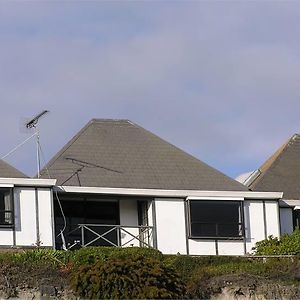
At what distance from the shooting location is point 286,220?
162 feet

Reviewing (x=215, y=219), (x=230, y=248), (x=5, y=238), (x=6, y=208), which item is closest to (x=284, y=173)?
(x=215, y=219)

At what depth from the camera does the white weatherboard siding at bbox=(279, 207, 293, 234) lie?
49.2 meters

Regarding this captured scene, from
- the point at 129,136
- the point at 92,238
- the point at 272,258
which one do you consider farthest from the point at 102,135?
the point at 272,258

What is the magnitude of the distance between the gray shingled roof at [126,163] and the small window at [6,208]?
2.23 m

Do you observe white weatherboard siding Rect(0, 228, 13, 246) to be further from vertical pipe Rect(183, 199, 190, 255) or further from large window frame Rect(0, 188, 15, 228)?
vertical pipe Rect(183, 199, 190, 255)

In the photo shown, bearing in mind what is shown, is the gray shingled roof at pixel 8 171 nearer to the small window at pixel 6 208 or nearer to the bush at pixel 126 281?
the small window at pixel 6 208

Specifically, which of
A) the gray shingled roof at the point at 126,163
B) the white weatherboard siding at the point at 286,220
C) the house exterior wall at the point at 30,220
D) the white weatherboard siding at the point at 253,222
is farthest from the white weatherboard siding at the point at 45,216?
the white weatherboard siding at the point at 286,220

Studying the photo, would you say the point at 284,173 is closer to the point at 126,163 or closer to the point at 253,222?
the point at 253,222

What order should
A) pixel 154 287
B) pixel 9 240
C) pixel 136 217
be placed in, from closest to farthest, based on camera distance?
1. pixel 154 287
2. pixel 9 240
3. pixel 136 217

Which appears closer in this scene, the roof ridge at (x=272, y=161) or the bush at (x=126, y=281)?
the bush at (x=126, y=281)

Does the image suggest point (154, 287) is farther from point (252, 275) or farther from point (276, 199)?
point (276, 199)

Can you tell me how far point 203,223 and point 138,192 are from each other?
2.56 meters

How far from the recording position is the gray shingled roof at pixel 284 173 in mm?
49719

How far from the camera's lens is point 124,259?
3997cm
